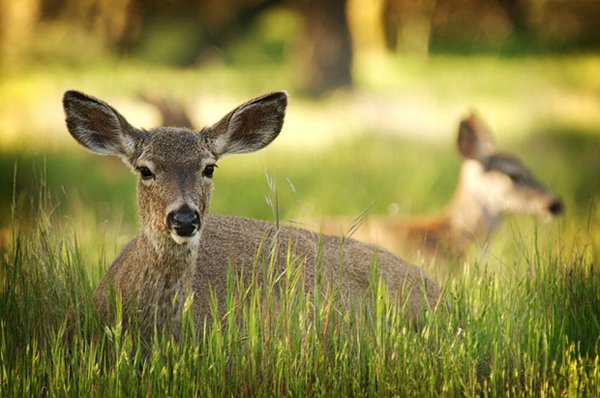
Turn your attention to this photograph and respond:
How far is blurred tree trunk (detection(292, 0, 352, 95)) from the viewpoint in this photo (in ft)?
59.7

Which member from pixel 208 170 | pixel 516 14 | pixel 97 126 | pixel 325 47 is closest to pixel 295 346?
pixel 208 170

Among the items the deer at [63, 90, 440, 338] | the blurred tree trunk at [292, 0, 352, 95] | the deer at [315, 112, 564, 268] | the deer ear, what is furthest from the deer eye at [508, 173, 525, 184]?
the blurred tree trunk at [292, 0, 352, 95]

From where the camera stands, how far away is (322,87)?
18594 millimetres

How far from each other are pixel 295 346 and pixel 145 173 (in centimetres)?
114

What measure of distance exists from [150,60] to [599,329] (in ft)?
61.1

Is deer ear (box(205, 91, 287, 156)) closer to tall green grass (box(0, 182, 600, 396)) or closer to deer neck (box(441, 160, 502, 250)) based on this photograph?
tall green grass (box(0, 182, 600, 396))

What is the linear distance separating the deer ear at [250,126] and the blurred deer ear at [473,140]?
4.50 m

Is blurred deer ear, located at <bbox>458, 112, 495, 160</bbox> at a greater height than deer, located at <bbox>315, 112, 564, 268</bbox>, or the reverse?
blurred deer ear, located at <bbox>458, 112, 495, 160</bbox>

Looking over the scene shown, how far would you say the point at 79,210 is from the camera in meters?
10.1

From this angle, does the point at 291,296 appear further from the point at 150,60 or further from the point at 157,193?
the point at 150,60

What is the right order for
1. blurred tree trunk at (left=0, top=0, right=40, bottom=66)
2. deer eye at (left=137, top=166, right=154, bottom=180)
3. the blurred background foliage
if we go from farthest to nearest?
1. blurred tree trunk at (left=0, top=0, right=40, bottom=66)
2. the blurred background foliage
3. deer eye at (left=137, top=166, right=154, bottom=180)

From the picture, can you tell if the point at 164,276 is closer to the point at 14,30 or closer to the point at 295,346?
the point at 295,346

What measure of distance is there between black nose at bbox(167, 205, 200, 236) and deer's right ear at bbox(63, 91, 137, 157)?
66cm

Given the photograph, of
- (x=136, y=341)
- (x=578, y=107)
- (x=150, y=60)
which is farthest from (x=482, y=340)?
(x=150, y=60)
